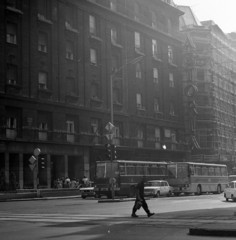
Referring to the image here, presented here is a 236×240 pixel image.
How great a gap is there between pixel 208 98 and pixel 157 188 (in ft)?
122

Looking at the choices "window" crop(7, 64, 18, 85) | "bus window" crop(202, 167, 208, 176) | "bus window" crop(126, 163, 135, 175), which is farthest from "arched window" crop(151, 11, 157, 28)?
"bus window" crop(126, 163, 135, 175)

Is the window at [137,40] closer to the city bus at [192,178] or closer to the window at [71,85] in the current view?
the window at [71,85]

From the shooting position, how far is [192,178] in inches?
1836

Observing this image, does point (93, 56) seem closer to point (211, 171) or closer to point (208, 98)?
point (211, 171)

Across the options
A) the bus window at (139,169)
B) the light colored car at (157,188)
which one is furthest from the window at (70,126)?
the light colored car at (157,188)

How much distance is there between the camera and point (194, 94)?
7262cm

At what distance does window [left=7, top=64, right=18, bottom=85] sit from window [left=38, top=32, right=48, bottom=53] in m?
3.86

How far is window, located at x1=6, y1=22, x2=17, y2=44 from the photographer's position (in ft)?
150

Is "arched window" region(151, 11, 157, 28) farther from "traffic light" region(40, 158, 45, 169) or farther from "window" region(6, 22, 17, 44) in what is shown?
"traffic light" region(40, 158, 45, 169)

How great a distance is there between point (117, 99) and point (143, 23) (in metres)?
10.2

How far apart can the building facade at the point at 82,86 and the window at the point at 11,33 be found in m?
0.09

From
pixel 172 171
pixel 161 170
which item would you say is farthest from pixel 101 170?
pixel 172 171

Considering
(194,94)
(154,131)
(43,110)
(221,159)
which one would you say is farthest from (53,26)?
(221,159)

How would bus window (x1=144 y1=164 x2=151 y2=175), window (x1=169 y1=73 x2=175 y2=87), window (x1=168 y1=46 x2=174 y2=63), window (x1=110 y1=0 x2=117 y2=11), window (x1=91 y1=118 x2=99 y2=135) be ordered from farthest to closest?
window (x1=169 y1=73 x2=175 y2=87) < window (x1=168 y1=46 x2=174 y2=63) < window (x1=110 y1=0 x2=117 y2=11) < window (x1=91 y1=118 x2=99 y2=135) < bus window (x1=144 y1=164 x2=151 y2=175)
